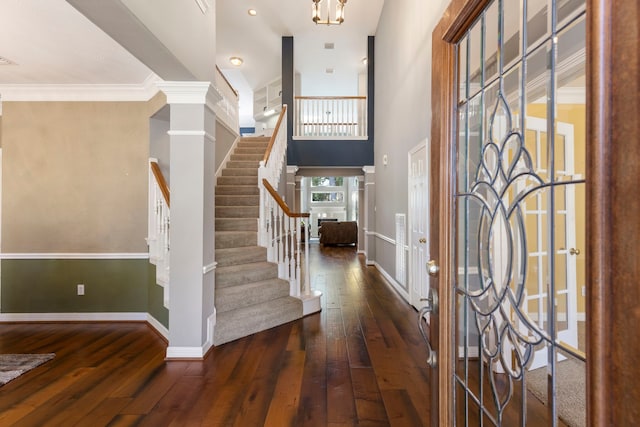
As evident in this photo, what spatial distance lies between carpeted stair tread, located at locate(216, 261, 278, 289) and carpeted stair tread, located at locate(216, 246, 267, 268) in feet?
0.18

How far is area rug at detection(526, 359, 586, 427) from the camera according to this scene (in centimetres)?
66

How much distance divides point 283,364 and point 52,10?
307 cm

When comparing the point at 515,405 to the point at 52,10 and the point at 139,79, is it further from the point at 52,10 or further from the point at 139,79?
the point at 139,79

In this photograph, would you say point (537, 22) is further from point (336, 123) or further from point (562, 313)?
point (336, 123)

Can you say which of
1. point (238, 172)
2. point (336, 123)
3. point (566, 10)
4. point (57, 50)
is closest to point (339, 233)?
point (336, 123)

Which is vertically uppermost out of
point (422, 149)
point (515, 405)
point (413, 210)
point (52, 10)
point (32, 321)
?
point (52, 10)

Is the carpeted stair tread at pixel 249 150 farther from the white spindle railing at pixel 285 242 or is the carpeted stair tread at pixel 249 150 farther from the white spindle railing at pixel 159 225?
the white spindle railing at pixel 159 225

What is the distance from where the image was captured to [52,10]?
7.46 feet

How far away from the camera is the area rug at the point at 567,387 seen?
663 mm

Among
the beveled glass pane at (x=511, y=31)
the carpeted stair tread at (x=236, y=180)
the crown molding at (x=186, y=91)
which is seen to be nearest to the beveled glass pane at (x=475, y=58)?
the beveled glass pane at (x=511, y=31)

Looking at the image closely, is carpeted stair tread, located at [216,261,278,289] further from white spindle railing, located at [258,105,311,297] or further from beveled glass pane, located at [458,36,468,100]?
beveled glass pane, located at [458,36,468,100]

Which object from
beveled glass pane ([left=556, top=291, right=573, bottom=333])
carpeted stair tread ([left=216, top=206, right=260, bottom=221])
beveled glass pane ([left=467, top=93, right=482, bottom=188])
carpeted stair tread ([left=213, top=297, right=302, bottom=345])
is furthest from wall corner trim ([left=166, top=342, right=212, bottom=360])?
beveled glass pane ([left=556, top=291, right=573, bottom=333])

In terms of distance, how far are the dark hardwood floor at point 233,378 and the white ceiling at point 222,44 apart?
2642mm

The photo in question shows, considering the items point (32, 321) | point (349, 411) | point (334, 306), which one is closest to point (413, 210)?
point (334, 306)
